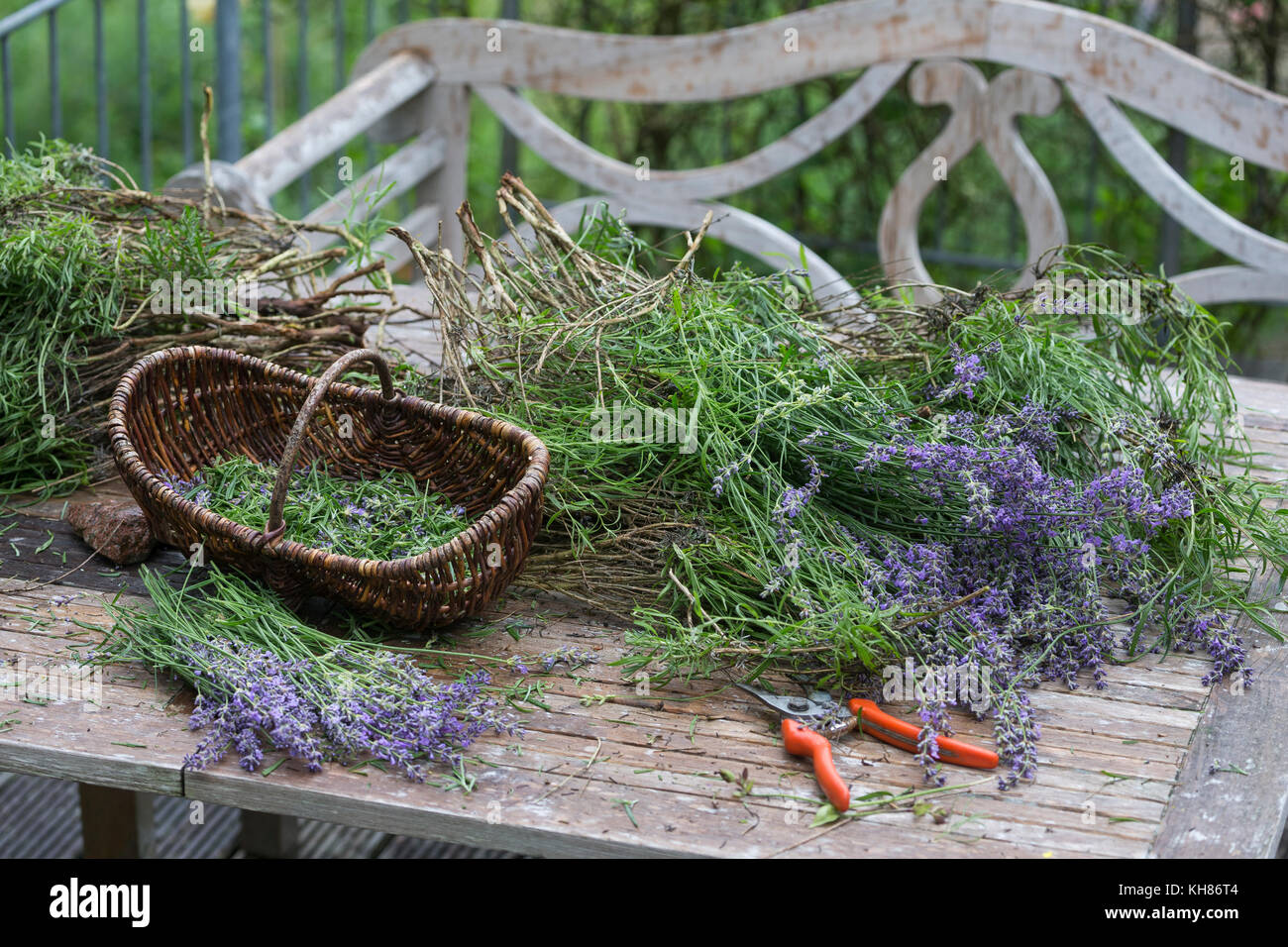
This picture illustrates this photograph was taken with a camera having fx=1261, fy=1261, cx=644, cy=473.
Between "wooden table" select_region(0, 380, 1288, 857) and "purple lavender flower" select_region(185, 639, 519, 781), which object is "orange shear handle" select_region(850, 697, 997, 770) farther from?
"purple lavender flower" select_region(185, 639, 519, 781)

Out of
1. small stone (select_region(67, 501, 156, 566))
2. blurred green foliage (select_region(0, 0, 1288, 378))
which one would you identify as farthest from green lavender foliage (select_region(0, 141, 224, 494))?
blurred green foliage (select_region(0, 0, 1288, 378))

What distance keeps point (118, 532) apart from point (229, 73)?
1901 millimetres

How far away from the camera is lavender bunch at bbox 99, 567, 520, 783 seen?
1290 millimetres

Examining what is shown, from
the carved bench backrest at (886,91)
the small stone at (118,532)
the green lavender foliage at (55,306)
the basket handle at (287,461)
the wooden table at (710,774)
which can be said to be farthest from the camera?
the carved bench backrest at (886,91)

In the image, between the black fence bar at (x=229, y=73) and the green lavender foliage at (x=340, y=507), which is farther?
the black fence bar at (x=229, y=73)

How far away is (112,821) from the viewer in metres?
2.59

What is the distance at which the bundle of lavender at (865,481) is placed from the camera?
146cm

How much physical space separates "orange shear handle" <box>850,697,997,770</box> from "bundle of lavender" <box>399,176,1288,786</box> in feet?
0.08

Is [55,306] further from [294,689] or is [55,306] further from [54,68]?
[54,68]

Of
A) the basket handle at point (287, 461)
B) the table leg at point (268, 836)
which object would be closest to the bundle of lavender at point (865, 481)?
the basket handle at point (287, 461)

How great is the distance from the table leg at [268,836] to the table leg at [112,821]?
320 millimetres

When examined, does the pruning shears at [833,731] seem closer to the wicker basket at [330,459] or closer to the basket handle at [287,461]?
the wicker basket at [330,459]

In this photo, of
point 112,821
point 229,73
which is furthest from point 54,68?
point 112,821

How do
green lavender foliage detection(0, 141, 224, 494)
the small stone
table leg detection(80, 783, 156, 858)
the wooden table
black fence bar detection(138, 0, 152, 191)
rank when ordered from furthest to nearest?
black fence bar detection(138, 0, 152, 191)
table leg detection(80, 783, 156, 858)
green lavender foliage detection(0, 141, 224, 494)
the small stone
the wooden table
